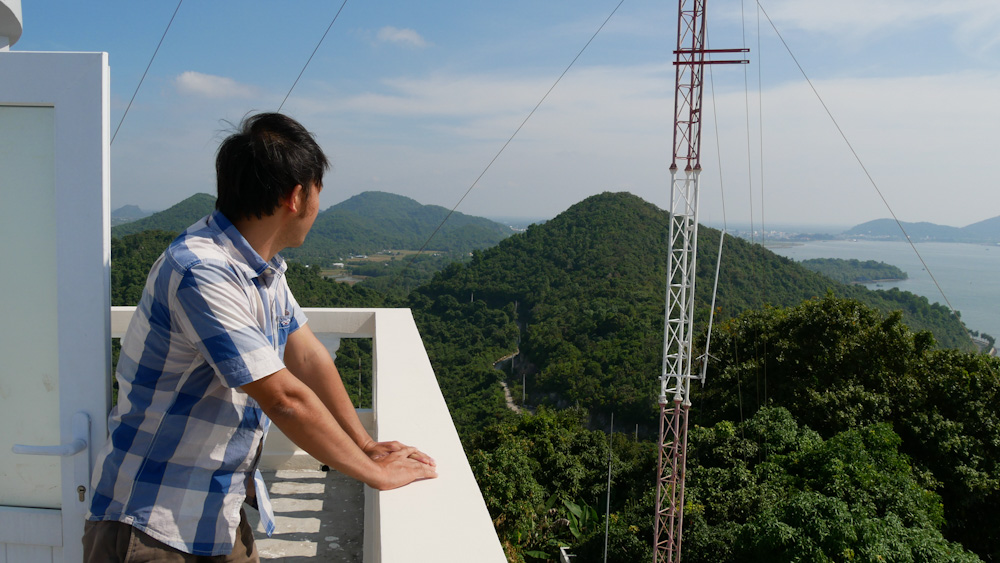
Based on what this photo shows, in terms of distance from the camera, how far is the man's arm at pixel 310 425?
0.76 metres

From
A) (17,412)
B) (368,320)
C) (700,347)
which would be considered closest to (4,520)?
(17,412)

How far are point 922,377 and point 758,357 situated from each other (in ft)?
8.61

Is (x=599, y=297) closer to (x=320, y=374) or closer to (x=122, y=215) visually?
(x=122, y=215)

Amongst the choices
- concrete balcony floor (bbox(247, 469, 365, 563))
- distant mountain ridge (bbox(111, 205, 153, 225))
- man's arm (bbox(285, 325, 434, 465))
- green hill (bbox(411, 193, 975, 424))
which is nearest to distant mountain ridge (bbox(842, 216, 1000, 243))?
green hill (bbox(411, 193, 975, 424))

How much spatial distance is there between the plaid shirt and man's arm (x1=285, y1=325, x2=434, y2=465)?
0.20 meters

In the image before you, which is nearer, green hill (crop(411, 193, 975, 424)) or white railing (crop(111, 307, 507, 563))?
white railing (crop(111, 307, 507, 563))

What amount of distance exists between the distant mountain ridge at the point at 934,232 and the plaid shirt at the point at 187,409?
80.3m

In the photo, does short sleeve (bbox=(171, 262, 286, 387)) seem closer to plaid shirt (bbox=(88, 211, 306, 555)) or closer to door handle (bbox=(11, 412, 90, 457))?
plaid shirt (bbox=(88, 211, 306, 555))

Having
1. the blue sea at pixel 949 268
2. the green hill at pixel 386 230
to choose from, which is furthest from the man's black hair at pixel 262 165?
the green hill at pixel 386 230

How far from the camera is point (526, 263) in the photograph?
1453 inches

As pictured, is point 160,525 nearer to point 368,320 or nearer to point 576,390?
point 368,320

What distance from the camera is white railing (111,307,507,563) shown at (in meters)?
0.75

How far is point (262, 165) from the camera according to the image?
0.81 metres

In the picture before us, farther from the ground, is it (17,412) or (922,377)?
(17,412)
